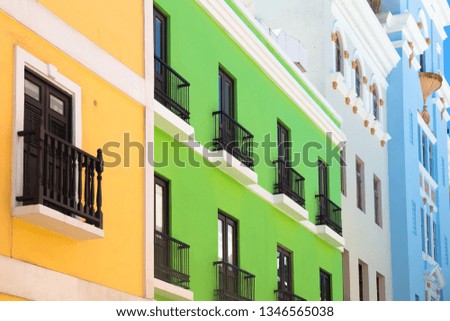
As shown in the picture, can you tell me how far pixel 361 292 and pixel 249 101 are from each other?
1006 cm

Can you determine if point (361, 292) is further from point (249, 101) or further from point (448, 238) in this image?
point (448, 238)

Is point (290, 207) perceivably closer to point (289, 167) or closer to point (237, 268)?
point (289, 167)

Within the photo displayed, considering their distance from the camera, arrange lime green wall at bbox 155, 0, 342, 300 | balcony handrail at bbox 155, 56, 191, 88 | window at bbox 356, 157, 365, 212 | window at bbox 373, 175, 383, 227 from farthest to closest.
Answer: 1. window at bbox 373, 175, 383, 227
2. window at bbox 356, 157, 365, 212
3. lime green wall at bbox 155, 0, 342, 300
4. balcony handrail at bbox 155, 56, 191, 88

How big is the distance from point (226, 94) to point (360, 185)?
1091cm

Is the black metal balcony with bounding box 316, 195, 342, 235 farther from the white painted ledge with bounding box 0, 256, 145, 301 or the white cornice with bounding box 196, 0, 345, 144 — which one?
the white painted ledge with bounding box 0, 256, 145, 301

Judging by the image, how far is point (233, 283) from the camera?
19844 mm

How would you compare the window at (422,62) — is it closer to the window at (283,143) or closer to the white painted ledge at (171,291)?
the window at (283,143)

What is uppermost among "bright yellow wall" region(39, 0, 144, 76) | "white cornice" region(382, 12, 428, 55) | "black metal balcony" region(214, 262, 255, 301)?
"white cornice" region(382, 12, 428, 55)

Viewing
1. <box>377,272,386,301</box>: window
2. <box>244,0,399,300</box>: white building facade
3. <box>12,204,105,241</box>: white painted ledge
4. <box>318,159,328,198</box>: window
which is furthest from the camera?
<box>377,272,386,301</box>: window

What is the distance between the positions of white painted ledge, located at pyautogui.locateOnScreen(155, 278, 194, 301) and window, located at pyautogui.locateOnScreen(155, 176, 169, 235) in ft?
3.28

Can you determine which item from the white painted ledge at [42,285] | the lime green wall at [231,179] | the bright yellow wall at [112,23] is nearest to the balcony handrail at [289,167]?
the lime green wall at [231,179]

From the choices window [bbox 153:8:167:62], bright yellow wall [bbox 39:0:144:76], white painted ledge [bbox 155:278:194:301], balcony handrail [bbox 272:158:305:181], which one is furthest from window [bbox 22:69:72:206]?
balcony handrail [bbox 272:158:305:181]

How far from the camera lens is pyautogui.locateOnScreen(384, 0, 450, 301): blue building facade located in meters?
34.7
